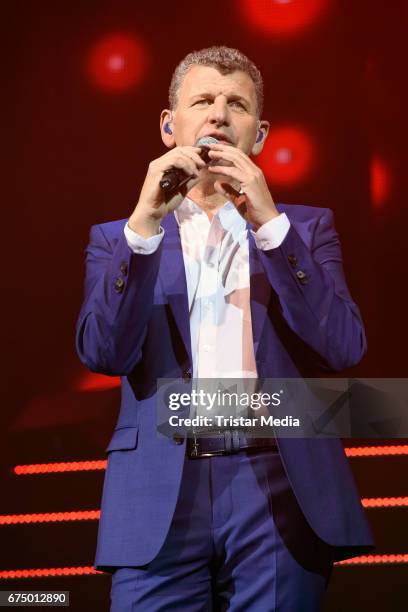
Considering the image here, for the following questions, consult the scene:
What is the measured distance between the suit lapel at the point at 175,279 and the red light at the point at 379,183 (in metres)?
0.94

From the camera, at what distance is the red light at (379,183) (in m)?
2.62

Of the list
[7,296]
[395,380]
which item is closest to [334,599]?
[395,380]

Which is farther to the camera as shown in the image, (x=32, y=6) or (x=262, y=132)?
(x=32, y=6)

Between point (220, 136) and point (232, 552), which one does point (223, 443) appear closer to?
point (232, 552)

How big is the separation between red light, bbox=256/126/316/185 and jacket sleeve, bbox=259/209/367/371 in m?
0.93

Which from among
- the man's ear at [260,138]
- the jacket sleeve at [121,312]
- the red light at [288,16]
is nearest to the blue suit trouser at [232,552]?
the jacket sleeve at [121,312]

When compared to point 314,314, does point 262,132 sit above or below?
above

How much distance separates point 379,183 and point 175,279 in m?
1.07

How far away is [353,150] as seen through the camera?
8.66ft

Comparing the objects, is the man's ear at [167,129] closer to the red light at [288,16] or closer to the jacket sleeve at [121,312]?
the jacket sleeve at [121,312]

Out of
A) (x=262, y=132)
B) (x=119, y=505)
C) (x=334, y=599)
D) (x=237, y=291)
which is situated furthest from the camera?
(x=334, y=599)

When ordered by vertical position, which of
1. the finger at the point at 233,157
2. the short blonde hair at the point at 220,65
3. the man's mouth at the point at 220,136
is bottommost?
the finger at the point at 233,157

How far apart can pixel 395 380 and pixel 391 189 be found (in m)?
0.58

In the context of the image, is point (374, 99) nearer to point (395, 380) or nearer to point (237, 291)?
point (395, 380)
